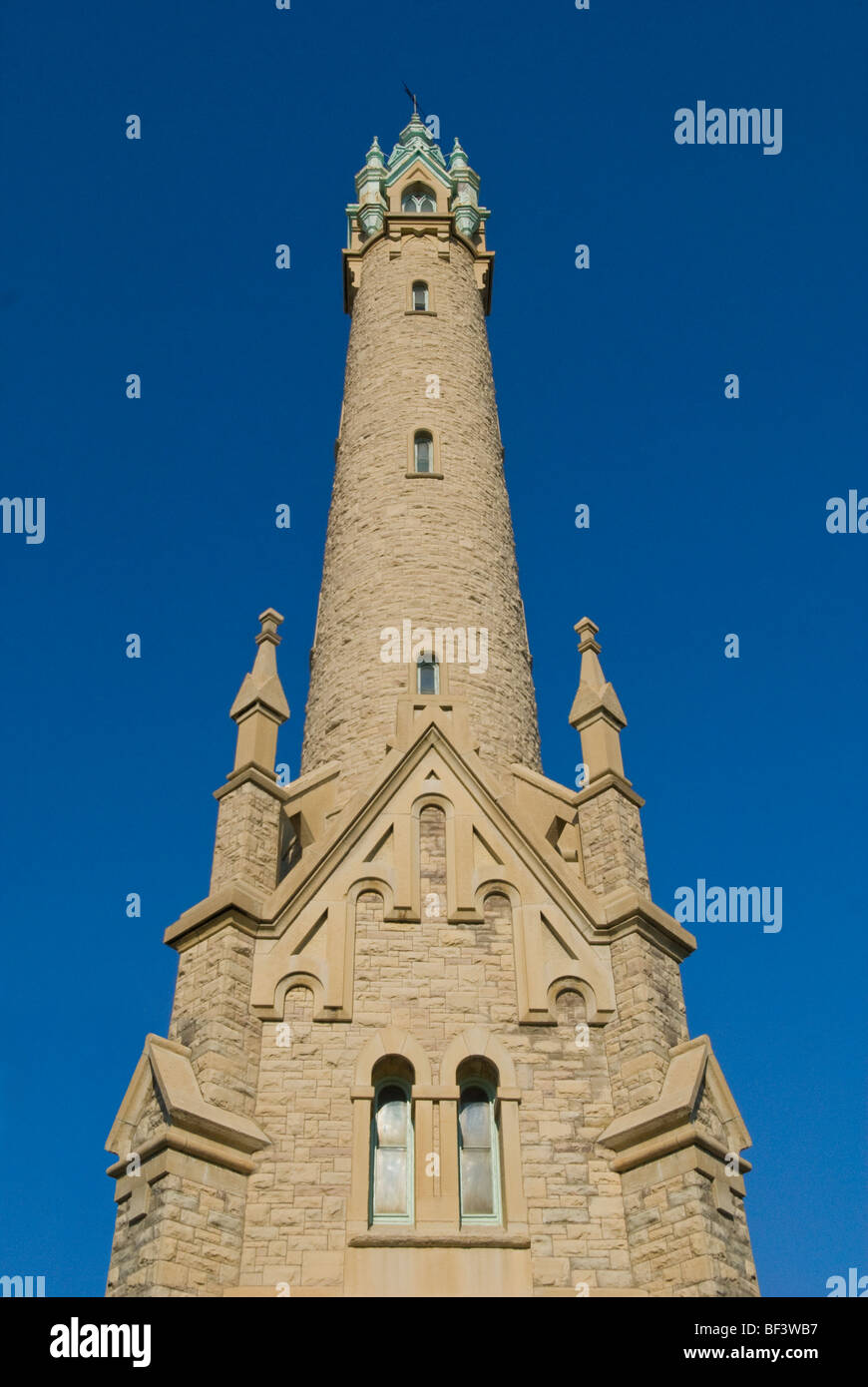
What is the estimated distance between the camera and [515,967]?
629 inches

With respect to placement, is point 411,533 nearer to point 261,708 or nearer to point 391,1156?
point 261,708

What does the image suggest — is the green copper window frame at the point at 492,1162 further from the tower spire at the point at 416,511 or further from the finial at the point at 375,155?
the finial at the point at 375,155

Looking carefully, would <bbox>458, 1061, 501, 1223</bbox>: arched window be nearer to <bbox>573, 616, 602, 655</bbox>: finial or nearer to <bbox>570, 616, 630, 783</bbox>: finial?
<bbox>570, 616, 630, 783</bbox>: finial

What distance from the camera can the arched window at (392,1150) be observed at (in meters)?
14.3

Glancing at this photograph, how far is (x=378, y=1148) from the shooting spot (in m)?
14.7

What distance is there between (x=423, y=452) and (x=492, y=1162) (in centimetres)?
1363

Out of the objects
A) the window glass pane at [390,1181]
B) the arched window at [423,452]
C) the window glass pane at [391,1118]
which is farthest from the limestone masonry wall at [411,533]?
the window glass pane at [390,1181]

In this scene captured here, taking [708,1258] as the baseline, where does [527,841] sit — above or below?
above

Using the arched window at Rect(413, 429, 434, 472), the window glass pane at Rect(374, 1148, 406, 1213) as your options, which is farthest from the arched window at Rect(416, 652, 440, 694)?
the window glass pane at Rect(374, 1148, 406, 1213)

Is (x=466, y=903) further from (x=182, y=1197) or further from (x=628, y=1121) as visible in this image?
(x=182, y=1197)

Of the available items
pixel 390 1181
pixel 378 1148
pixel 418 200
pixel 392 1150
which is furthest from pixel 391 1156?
pixel 418 200

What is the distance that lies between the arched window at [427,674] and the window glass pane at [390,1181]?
25.4 ft
